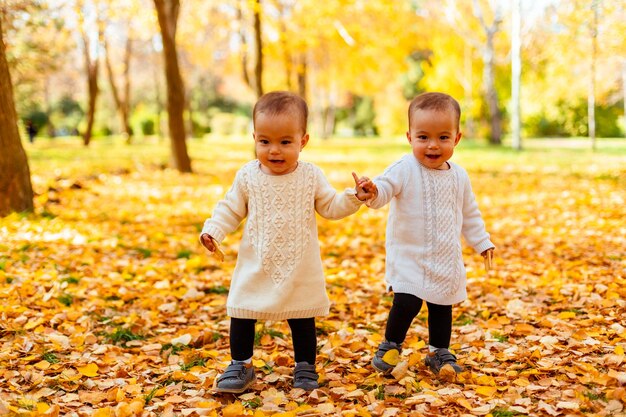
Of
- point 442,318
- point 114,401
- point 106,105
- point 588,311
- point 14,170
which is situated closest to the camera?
point 114,401

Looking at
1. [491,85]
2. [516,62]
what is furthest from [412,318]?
[491,85]

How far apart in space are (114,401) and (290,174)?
4.68 feet

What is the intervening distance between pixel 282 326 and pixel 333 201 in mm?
1474

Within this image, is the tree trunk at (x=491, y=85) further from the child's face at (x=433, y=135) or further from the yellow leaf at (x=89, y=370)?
the yellow leaf at (x=89, y=370)

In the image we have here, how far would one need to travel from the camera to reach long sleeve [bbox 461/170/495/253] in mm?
3426

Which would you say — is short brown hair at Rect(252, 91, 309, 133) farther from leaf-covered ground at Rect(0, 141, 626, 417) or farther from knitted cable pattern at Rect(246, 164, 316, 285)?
leaf-covered ground at Rect(0, 141, 626, 417)

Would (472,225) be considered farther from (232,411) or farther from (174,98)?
(174,98)

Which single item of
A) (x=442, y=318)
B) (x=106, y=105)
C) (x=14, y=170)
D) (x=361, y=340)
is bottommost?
(x=361, y=340)

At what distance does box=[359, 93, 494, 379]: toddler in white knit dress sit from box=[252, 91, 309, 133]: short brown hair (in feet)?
1.83

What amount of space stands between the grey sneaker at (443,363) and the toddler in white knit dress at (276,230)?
694 mm

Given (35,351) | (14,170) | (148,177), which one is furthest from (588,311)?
(148,177)

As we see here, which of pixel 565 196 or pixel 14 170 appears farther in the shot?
pixel 565 196

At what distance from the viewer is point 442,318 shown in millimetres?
3396

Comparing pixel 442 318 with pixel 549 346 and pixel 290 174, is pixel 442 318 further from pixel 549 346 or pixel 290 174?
pixel 290 174
